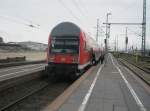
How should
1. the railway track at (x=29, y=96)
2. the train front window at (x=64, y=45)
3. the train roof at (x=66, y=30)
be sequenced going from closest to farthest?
A: the railway track at (x=29, y=96), the train front window at (x=64, y=45), the train roof at (x=66, y=30)

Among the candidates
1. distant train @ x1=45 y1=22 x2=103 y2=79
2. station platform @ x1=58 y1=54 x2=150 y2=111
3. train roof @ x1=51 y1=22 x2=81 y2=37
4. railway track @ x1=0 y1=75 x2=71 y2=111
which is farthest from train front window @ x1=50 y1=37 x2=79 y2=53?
station platform @ x1=58 y1=54 x2=150 y2=111

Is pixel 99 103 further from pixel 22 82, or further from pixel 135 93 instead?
pixel 22 82

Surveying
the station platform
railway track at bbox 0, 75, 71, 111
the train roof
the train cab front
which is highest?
the train roof

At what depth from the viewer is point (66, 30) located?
20.3 meters

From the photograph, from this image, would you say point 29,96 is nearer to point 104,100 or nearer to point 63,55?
point 104,100

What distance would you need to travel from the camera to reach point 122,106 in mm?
10172

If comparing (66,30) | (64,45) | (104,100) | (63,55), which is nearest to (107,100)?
(104,100)

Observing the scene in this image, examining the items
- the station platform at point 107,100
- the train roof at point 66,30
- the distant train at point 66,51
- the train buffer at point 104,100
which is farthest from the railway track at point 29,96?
the train roof at point 66,30

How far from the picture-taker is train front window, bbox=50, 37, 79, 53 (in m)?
20.0

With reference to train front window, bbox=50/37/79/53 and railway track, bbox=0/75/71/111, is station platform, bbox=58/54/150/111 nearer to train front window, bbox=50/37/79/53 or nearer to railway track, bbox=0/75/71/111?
railway track, bbox=0/75/71/111

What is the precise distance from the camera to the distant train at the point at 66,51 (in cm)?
1967

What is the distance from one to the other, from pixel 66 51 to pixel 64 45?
0.43m

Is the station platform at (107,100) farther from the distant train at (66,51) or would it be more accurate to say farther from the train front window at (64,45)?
the train front window at (64,45)

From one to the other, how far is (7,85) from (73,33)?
6.49m
